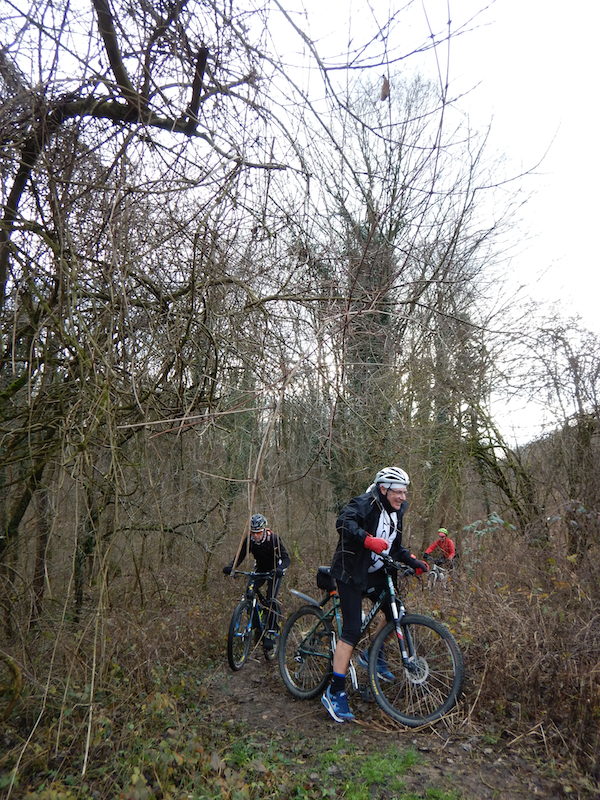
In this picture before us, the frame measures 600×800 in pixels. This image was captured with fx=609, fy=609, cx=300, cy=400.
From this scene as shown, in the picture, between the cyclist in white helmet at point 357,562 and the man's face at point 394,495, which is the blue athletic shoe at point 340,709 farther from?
the man's face at point 394,495

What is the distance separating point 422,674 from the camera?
16.5 ft

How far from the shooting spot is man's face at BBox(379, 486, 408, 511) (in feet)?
17.0

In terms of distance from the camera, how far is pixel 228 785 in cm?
418

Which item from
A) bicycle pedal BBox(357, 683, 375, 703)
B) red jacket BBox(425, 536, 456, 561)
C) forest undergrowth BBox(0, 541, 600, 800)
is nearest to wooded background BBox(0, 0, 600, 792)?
forest undergrowth BBox(0, 541, 600, 800)

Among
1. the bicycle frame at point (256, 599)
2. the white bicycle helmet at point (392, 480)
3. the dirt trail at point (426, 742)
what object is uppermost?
the white bicycle helmet at point (392, 480)

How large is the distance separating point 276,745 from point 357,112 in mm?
4728

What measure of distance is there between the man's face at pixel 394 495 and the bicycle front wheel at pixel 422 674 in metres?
0.91

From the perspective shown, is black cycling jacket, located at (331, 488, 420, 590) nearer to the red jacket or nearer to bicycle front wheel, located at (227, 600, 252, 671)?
bicycle front wheel, located at (227, 600, 252, 671)

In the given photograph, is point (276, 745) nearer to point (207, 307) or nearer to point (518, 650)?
point (518, 650)

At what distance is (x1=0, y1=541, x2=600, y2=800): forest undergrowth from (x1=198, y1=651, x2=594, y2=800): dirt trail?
0.08 ft

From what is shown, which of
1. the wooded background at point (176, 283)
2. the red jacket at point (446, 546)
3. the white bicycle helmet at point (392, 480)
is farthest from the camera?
the red jacket at point (446, 546)

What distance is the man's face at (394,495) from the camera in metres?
5.18

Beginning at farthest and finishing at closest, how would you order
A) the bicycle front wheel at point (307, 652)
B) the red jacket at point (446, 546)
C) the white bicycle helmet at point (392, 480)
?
the red jacket at point (446, 546) < the bicycle front wheel at point (307, 652) < the white bicycle helmet at point (392, 480)

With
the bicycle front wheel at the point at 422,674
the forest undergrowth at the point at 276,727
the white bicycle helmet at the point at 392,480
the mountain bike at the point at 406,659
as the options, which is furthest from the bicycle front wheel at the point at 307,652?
the white bicycle helmet at the point at 392,480
